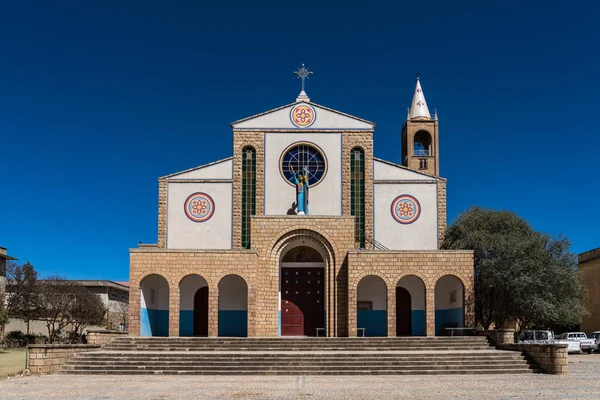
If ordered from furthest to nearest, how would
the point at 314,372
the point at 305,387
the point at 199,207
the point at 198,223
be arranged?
the point at 199,207 → the point at 198,223 → the point at 314,372 → the point at 305,387

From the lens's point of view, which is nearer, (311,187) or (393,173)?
(311,187)

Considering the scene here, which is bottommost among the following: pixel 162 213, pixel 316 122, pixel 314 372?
pixel 314 372

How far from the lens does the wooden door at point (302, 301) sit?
98.8 feet

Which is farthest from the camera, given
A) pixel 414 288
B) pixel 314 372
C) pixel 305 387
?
pixel 414 288

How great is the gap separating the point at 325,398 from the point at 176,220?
57.3ft

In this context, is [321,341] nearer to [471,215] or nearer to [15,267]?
[471,215]

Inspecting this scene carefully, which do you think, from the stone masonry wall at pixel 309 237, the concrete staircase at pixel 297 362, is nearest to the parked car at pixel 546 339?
the stone masonry wall at pixel 309 237

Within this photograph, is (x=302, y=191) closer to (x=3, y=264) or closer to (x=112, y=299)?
(x=3, y=264)

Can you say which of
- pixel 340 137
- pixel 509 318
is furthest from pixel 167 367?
pixel 509 318

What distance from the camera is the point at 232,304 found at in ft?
100

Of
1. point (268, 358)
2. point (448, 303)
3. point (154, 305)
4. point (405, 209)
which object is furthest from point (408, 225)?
point (154, 305)

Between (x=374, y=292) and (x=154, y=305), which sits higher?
(x=374, y=292)

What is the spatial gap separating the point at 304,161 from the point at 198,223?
5.76m

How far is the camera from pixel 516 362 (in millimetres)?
21516
